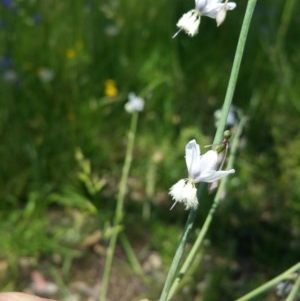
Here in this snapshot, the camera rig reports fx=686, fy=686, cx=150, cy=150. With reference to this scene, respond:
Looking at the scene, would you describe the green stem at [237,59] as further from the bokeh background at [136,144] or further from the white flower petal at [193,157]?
the bokeh background at [136,144]

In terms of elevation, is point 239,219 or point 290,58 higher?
point 290,58

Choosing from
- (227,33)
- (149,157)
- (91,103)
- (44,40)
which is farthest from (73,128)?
(227,33)

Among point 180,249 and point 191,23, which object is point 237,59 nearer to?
point 191,23

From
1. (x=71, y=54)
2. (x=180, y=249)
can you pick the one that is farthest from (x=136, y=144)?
(x=180, y=249)

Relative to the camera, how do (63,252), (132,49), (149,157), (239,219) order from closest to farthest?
1. (63,252)
2. (239,219)
3. (149,157)
4. (132,49)

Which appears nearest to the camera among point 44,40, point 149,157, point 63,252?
point 63,252

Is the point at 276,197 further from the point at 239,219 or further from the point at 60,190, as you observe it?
the point at 60,190

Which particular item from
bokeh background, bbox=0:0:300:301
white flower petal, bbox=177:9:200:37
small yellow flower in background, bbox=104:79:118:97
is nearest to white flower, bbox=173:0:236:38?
white flower petal, bbox=177:9:200:37

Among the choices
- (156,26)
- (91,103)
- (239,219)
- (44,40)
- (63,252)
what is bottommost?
(63,252)
